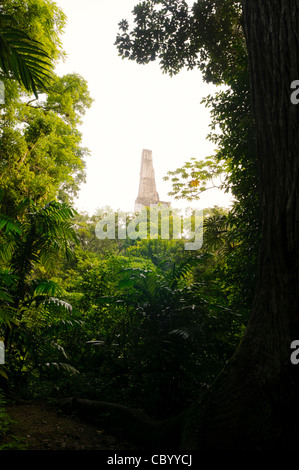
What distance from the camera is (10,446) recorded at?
6.52 feet

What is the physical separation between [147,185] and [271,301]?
32516 mm

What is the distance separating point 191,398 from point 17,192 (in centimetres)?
688

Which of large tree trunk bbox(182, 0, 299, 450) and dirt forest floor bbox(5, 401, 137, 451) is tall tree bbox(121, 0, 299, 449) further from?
dirt forest floor bbox(5, 401, 137, 451)

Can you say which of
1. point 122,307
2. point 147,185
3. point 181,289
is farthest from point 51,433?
point 147,185

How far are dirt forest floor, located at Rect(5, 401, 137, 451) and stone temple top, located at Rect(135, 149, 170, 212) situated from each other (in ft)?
94.3

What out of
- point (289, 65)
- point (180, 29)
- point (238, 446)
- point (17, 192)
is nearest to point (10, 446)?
point (238, 446)

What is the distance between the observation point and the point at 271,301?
1.92m

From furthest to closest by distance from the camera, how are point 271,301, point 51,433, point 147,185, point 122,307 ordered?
1. point 147,185
2. point 122,307
3. point 51,433
4. point 271,301

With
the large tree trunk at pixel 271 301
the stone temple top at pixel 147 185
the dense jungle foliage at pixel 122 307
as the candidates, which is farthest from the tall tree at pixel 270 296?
the stone temple top at pixel 147 185

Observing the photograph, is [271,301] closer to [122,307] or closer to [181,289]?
[181,289]

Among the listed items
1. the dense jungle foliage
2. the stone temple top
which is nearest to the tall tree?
the dense jungle foliage

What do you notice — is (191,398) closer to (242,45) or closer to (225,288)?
(225,288)

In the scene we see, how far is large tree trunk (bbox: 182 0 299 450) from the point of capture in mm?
1772

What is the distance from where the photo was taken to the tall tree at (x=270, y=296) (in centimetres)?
178
